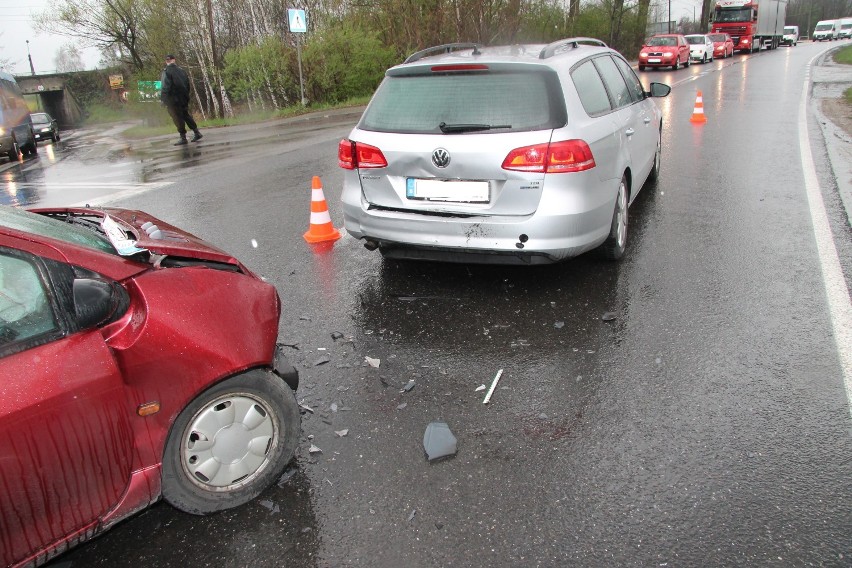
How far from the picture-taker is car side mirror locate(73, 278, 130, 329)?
2.37 m

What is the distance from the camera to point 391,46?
29.3 m

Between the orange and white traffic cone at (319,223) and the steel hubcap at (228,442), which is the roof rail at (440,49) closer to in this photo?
the orange and white traffic cone at (319,223)

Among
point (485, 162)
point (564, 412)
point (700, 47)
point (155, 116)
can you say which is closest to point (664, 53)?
point (700, 47)

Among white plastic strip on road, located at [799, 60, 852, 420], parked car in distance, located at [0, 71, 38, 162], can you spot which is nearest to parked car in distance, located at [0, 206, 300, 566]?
white plastic strip on road, located at [799, 60, 852, 420]

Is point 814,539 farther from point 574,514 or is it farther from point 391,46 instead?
point 391,46

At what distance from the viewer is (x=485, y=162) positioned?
15.0 feet

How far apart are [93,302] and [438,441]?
1.70 metres

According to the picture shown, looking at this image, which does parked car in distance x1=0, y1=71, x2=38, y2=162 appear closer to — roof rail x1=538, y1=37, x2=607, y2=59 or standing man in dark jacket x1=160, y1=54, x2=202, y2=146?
standing man in dark jacket x1=160, y1=54, x2=202, y2=146

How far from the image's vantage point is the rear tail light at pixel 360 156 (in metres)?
4.95

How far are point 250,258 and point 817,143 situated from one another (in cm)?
965

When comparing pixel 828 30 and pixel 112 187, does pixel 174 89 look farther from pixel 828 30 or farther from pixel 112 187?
pixel 828 30

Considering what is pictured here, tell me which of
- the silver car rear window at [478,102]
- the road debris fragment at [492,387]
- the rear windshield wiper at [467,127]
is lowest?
the road debris fragment at [492,387]

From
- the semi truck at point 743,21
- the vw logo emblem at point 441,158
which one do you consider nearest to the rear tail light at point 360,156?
the vw logo emblem at point 441,158

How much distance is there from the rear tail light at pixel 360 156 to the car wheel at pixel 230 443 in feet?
7.80
